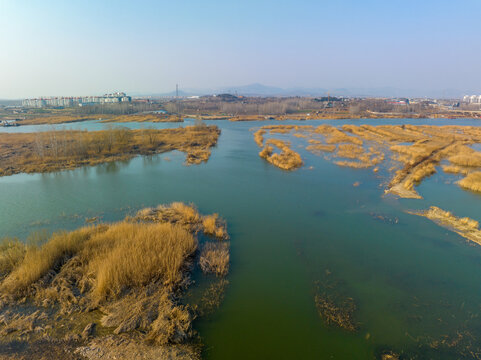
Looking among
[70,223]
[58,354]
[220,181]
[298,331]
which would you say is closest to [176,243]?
[58,354]

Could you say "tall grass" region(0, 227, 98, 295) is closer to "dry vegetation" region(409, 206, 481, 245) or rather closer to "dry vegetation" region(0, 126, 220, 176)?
"dry vegetation" region(0, 126, 220, 176)

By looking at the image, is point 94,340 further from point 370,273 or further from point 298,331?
point 370,273

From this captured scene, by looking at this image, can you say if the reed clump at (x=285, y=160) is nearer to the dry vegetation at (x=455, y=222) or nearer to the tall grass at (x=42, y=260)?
the dry vegetation at (x=455, y=222)

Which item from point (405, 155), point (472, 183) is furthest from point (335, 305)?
point (405, 155)

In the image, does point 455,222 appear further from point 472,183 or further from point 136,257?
point 136,257

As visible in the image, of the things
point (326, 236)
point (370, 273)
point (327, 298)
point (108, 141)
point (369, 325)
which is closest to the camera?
point (369, 325)

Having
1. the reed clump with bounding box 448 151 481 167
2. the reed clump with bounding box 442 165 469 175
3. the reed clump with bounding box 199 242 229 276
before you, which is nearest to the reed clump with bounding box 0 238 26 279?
the reed clump with bounding box 199 242 229 276

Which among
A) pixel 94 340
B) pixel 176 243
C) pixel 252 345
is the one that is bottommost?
pixel 252 345

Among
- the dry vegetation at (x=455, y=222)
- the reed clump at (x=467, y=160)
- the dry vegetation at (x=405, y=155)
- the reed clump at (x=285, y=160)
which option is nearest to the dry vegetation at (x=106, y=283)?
the dry vegetation at (x=455, y=222)
